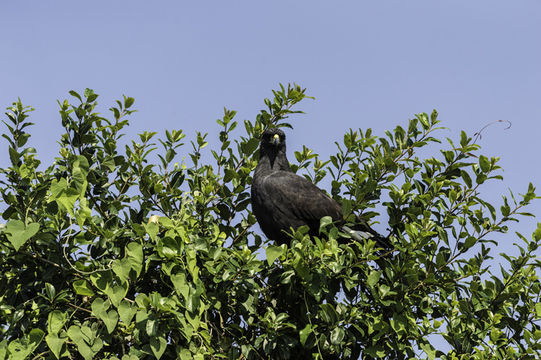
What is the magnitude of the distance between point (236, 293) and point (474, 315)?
179 cm

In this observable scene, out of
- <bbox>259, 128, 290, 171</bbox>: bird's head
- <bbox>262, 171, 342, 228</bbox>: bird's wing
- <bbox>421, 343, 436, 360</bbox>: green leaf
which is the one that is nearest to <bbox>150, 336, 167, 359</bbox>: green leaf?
<bbox>421, 343, 436, 360</bbox>: green leaf

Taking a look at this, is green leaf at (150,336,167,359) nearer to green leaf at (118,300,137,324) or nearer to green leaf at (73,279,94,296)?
green leaf at (118,300,137,324)

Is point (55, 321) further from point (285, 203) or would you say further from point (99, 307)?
point (285, 203)

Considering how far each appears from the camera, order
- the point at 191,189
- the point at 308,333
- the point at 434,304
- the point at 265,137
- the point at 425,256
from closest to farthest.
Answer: the point at 308,333, the point at 425,256, the point at 434,304, the point at 191,189, the point at 265,137

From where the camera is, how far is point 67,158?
535cm

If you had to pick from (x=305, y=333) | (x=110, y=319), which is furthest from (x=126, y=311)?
(x=305, y=333)

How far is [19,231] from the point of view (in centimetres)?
405

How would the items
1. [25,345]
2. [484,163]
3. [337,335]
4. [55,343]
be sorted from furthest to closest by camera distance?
[484,163] < [337,335] < [25,345] < [55,343]

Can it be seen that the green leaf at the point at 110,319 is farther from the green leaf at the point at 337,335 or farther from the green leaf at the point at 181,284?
the green leaf at the point at 337,335

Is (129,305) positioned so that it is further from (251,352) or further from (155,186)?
(155,186)

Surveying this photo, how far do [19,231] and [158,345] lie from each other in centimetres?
104

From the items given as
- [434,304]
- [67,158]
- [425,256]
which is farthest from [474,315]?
[67,158]

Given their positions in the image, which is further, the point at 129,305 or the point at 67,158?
the point at 67,158

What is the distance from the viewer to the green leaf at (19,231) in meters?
4.01
